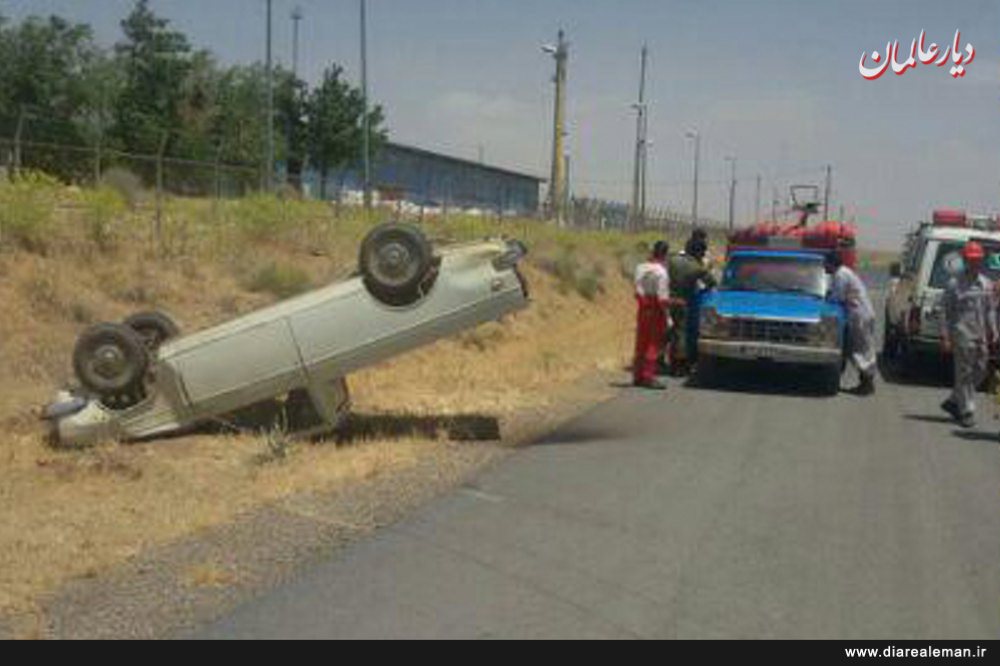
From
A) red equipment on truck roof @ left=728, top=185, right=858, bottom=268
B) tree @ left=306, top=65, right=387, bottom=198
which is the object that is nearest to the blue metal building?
tree @ left=306, top=65, right=387, bottom=198

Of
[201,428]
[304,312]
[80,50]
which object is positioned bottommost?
[201,428]

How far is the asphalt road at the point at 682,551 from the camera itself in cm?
657

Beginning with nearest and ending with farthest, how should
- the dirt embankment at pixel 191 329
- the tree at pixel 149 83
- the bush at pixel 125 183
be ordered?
the dirt embankment at pixel 191 329 → the bush at pixel 125 183 → the tree at pixel 149 83

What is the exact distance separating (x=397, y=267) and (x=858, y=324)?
7.79 metres

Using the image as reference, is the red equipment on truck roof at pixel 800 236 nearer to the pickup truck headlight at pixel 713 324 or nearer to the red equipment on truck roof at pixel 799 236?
the red equipment on truck roof at pixel 799 236

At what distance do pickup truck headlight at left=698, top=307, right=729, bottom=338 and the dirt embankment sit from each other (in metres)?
1.75

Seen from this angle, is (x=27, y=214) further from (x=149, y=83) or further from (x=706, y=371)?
(x=149, y=83)

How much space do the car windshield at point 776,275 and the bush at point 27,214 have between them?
9365 millimetres

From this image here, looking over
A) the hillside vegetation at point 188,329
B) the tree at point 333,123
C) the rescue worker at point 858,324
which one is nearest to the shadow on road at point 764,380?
the rescue worker at point 858,324
